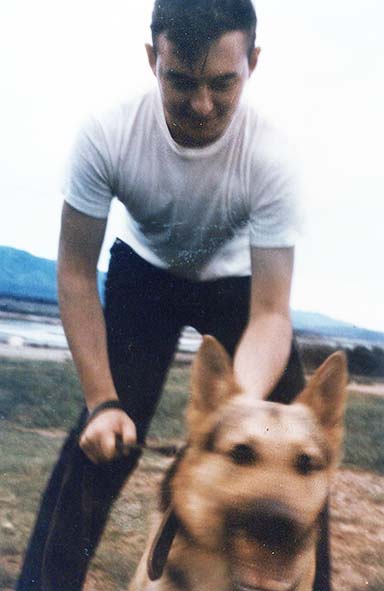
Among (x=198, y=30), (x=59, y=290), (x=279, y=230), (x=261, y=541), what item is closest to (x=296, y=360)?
(x=279, y=230)

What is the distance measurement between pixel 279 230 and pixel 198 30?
411 mm

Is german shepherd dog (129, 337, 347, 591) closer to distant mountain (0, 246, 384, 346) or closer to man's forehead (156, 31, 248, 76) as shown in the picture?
distant mountain (0, 246, 384, 346)

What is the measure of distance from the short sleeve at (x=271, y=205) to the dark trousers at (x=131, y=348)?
0.11 meters

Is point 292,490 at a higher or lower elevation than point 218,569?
higher

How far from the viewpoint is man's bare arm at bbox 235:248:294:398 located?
70.9 inches

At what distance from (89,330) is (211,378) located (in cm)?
29

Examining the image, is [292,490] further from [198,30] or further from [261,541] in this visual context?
[198,30]

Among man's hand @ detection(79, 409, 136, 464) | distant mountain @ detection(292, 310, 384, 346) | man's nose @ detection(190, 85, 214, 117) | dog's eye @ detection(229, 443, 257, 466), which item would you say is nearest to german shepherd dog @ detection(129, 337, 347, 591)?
dog's eye @ detection(229, 443, 257, 466)

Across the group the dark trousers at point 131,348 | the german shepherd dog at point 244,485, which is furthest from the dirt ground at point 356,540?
the german shepherd dog at point 244,485

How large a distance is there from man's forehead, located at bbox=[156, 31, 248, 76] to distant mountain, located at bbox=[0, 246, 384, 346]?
55cm

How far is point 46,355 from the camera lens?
7.01 feet

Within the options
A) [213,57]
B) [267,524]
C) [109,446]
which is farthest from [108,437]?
[213,57]

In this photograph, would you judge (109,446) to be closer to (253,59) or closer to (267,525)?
(267,525)

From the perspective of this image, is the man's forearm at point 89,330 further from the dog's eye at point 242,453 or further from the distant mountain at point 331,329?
the distant mountain at point 331,329
